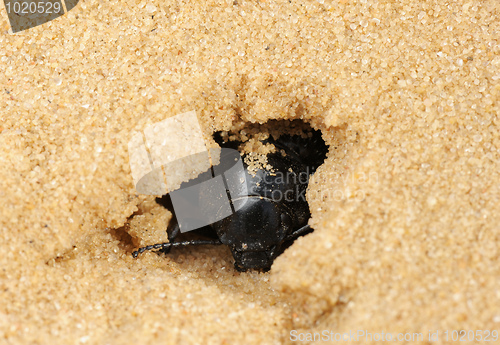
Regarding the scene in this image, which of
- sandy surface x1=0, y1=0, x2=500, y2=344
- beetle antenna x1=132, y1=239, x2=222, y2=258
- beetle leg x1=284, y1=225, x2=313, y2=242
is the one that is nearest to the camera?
sandy surface x1=0, y1=0, x2=500, y2=344

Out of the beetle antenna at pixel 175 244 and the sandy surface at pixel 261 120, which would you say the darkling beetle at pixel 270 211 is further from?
the sandy surface at pixel 261 120

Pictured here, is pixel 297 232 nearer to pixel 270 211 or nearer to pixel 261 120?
pixel 270 211

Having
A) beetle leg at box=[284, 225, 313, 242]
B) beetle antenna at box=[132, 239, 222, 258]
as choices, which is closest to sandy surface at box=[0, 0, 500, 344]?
beetle antenna at box=[132, 239, 222, 258]

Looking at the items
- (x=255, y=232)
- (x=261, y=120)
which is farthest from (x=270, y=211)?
(x=261, y=120)

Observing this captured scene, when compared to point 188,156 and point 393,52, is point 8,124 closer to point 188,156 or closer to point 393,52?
point 188,156

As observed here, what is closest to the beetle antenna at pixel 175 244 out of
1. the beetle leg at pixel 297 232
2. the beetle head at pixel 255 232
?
the beetle head at pixel 255 232

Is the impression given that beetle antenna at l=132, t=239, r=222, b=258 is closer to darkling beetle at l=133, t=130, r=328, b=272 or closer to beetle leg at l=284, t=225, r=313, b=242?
darkling beetle at l=133, t=130, r=328, b=272
